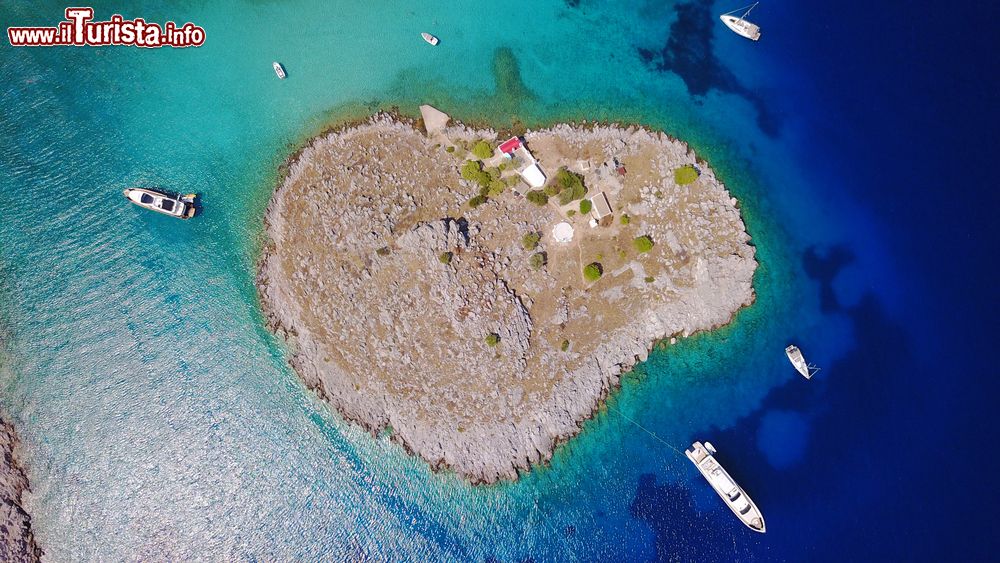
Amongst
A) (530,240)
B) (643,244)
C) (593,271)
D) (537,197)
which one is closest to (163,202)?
(530,240)

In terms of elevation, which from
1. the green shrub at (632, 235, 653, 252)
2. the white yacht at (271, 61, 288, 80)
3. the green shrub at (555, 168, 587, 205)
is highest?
the white yacht at (271, 61, 288, 80)

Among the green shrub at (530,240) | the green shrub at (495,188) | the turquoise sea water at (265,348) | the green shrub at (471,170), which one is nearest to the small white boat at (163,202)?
the turquoise sea water at (265,348)

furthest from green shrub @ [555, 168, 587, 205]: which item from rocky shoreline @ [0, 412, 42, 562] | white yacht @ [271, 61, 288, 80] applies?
rocky shoreline @ [0, 412, 42, 562]

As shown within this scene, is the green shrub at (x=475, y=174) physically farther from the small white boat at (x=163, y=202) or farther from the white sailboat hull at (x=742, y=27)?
the white sailboat hull at (x=742, y=27)

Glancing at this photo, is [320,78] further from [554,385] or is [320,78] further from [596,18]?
[554,385]

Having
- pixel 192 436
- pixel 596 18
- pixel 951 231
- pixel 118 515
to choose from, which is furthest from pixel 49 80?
pixel 951 231

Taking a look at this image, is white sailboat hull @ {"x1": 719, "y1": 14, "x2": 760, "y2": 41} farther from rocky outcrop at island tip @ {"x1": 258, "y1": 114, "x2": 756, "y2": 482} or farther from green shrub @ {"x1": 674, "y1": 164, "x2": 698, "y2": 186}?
green shrub @ {"x1": 674, "y1": 164, "x2": 698, "y2": 186}

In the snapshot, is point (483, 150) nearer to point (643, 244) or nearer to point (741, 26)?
point (643, 244)
